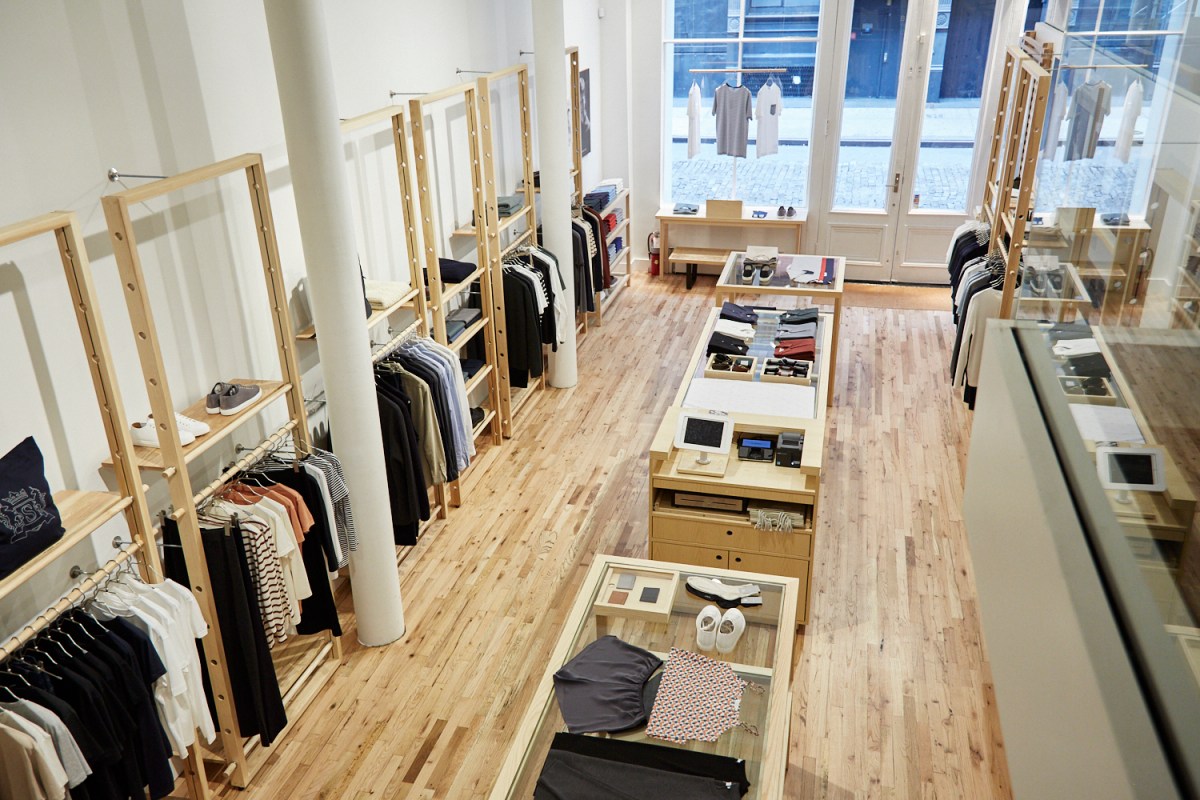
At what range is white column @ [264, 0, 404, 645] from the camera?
3.51 meters

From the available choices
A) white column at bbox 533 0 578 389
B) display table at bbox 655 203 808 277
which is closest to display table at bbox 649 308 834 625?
white column at bbox 533 0 578 389

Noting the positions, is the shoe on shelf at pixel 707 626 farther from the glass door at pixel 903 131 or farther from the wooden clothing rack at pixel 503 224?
the glass door at pixel 903 131

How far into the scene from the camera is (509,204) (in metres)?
6.74

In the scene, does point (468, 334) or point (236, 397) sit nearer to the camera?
point (236, 397)

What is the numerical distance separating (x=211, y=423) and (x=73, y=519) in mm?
735

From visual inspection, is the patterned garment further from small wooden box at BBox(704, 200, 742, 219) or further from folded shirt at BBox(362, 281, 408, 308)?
small wooden box at BBox(704, 200, 742, 219)

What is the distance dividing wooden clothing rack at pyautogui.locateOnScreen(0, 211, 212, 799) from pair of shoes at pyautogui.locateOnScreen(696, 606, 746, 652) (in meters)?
1.96

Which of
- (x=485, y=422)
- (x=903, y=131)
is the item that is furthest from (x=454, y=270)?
(x=903, y=131)

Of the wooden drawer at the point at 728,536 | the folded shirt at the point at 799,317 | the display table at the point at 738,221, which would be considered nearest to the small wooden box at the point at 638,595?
the wooden drawer at the point at 728,536

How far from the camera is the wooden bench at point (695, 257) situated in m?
9.73

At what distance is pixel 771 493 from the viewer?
4.28m

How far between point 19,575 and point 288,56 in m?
2.07

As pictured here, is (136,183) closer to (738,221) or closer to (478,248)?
(478,248)

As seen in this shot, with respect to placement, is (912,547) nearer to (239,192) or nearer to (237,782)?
(237,782)
